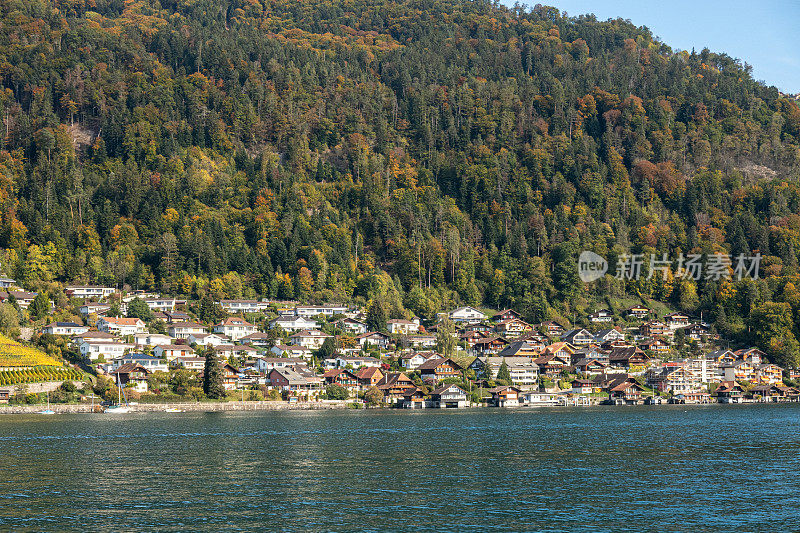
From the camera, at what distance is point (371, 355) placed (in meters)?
122

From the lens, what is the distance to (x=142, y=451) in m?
53.0

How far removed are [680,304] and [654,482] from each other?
121 metres

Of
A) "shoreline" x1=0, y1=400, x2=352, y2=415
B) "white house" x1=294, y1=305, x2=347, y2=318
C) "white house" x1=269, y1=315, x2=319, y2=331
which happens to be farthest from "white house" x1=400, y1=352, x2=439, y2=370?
"white house" x1=294, y1=305, x2=347, y2=318

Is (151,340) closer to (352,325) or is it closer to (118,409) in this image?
(118,409)

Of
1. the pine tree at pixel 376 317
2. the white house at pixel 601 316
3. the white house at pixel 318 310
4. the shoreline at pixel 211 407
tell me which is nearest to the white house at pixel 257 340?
the white house at pixel 318 310

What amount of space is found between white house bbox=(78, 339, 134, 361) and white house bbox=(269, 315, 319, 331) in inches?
1069

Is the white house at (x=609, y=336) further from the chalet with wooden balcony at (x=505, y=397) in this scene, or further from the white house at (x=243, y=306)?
the white house at (x=243, y=306)

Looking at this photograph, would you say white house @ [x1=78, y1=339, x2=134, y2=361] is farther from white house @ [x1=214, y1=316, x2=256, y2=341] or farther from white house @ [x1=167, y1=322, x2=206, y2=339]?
white house @ [x1=214, y1=316, x2=256, y2=341]

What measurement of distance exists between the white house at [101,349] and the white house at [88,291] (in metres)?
26.5

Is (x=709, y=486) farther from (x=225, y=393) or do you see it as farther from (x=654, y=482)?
(x=225, y=393)

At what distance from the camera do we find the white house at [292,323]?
129125mm

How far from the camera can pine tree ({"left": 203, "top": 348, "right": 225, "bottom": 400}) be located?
98.4 m

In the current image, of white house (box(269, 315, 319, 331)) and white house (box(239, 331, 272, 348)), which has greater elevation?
white house (box(269, 315, 319, 331))

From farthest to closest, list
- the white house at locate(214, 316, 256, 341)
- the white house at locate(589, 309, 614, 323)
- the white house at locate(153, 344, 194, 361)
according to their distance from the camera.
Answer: the white house at locate(589, 309, 614, 323) < the white house at locate(214, 316, 256, 341) < the white house at locate(153, 344, 194, 361)
